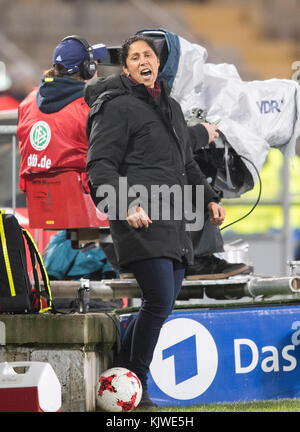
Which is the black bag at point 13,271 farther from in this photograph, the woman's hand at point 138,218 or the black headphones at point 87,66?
the black headphones at point 87,66

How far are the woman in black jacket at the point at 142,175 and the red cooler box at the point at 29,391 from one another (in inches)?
18.5

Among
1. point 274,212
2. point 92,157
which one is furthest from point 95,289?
point 274,212

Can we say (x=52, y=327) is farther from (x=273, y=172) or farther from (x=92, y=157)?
(x=273, y=172)

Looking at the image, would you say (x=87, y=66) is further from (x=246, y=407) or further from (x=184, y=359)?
(x=246, y=407)

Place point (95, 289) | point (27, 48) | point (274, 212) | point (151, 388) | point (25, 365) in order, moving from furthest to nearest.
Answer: point (27, 48) < point (274, 212) < point (95, 289) < point (151, 388) < point (25, 365)

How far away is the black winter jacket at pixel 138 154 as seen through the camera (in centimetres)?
312

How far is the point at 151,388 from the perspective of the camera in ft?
11.6

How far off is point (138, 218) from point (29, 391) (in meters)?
0.70

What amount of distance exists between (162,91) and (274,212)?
13.3 feet

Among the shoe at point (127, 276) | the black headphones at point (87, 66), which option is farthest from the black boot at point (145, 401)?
the black headphones at point (87, 66)

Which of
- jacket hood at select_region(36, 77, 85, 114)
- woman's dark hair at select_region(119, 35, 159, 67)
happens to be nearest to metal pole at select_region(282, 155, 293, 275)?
jacket hood at select_region(36, 77, 85, 114)

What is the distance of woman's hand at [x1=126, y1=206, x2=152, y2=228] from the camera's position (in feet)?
9.98

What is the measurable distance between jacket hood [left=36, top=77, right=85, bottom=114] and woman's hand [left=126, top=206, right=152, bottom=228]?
111 cm

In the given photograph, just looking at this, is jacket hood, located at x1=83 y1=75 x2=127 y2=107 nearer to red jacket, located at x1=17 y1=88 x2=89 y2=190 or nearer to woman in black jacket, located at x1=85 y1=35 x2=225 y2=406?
woman in black jacket, located at x1=85 y1=35 x2=225 y2=406
